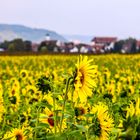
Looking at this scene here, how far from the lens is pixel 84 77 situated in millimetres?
2375

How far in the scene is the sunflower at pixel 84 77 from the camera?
2.33 m

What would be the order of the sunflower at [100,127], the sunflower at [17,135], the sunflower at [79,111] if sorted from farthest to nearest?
the sunflower at [79,111] → the sunflower at [17,135] → the sunflower at [100,127]

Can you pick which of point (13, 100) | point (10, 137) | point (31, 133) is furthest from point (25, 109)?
point (10, 137)

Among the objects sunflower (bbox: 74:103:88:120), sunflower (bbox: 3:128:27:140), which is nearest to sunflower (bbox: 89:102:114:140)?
sunflower (bbox: 3:128:27:140)

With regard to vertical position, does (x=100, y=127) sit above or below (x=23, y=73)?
above

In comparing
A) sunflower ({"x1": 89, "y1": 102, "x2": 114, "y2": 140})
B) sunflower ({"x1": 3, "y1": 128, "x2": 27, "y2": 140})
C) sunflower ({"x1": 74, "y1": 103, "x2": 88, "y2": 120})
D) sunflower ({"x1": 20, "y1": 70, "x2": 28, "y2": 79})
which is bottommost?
sunflower ({"x1": 20, "y1": 70, "x2": 28, "y2": 79})

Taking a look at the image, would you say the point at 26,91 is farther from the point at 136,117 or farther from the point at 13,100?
the point at 136,117

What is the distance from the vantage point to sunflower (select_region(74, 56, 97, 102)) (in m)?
2.33

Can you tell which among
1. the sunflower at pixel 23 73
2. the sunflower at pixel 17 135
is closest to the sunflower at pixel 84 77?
the sunflower at pixel 17 135

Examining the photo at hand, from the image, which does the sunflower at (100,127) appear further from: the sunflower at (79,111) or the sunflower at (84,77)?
the sunflower at (79,111)

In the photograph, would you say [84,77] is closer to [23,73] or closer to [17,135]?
[17,135]

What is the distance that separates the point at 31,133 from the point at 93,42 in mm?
97616

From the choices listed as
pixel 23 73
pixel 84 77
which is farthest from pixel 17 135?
pixel 23 73

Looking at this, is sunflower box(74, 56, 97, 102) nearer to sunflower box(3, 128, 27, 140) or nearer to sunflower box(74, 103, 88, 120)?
sunflower box(3, 128, 27, 140)
